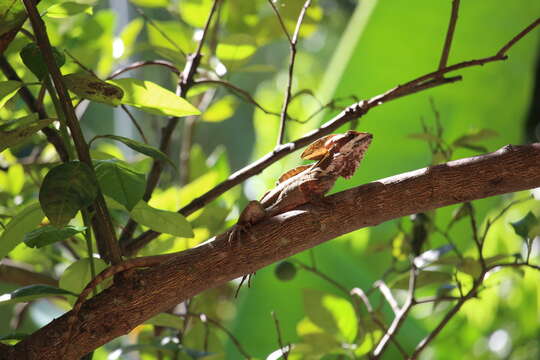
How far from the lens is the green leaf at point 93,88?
546 mm

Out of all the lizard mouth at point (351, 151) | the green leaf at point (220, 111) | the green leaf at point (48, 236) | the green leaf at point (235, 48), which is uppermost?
the green leaf at point (220, 111)

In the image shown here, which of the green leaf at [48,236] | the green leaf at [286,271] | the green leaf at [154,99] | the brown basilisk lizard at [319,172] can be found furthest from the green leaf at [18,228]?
the green leaf at [286,271]

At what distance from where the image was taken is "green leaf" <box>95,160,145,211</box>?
50 cm

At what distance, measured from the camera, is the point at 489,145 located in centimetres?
153

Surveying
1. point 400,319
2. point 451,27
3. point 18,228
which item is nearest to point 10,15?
point 18,228

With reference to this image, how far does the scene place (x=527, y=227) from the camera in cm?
71

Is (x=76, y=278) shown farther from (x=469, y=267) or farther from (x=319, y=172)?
(x=469, y=267)

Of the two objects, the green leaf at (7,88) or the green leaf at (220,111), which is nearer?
the green leaf at (7,88)

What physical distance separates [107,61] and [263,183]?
1.81 feet

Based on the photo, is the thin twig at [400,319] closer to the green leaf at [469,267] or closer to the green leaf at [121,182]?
the green leaf at [469,267]

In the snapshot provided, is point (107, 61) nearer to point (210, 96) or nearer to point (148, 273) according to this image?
point (210, 96)

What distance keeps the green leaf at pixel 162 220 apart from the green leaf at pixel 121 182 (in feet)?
0.20

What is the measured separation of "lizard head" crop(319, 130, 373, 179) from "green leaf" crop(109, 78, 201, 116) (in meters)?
0.28

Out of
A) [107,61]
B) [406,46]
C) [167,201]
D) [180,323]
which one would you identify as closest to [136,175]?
[180,323]
